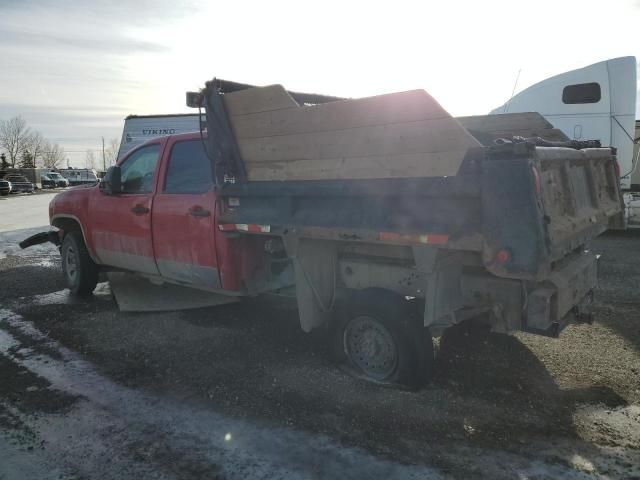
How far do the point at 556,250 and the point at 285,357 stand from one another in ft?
8.19

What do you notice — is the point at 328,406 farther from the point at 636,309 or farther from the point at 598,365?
the point at 636,309

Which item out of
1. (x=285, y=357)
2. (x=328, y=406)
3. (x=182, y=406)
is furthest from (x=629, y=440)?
(x=182, y=406)

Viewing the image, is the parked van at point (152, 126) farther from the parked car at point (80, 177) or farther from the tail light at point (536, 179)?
the parked car at point (80, 177)

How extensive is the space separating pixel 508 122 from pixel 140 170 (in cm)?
419

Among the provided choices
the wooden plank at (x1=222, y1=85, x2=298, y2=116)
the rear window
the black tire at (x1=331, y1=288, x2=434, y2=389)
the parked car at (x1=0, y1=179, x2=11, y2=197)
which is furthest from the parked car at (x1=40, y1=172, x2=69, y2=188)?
the black tire at (x1=331, y1=288, x2=434, y2=389)

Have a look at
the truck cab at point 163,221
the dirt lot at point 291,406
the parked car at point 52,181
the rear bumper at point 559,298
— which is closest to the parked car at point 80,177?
the parked car at point 52,181

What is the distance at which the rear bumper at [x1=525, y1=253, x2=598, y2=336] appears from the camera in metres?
3.18

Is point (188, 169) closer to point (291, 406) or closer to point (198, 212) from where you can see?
point (198, 212)

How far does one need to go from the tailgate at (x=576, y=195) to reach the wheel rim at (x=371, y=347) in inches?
54.4

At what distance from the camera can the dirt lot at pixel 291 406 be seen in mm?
2934

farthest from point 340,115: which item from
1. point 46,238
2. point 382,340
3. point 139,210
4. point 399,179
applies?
point 46,238

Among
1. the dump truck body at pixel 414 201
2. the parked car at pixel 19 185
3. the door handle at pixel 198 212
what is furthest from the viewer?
the parked car at pixel 19 185

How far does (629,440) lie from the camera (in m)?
3.09

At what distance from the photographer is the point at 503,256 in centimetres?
298
